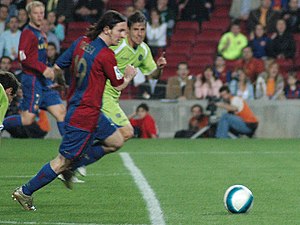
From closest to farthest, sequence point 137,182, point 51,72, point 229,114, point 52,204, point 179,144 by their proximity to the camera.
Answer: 1. point 52,204
2. point 137,182
3. point 51,72
4. point 179,144
5. point 229,114

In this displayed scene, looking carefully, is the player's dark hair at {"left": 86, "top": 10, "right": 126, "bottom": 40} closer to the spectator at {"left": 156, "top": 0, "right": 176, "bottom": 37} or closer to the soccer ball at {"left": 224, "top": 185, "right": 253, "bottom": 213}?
the soccer ball at {"left": 224, "top": 185, "right": 253, "bottom": 213}

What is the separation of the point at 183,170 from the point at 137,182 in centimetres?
182

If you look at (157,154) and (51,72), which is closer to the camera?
(51,72)

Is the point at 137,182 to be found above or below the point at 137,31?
below

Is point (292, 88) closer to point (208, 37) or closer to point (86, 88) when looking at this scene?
point (208, 37)

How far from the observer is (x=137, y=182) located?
1192cm

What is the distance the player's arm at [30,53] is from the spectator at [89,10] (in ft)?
32.4

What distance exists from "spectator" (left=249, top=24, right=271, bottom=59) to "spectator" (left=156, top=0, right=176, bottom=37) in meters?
2.12

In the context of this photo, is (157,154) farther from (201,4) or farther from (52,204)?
(201,4)

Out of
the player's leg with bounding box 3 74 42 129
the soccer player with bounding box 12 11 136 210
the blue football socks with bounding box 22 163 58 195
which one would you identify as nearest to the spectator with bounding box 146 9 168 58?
the player's leg with bounding box 3 74 42 129

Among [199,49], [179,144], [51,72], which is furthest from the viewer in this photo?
[199,49]

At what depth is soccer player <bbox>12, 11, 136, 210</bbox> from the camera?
30.3ft

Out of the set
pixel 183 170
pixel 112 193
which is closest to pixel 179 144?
pixel 183 170

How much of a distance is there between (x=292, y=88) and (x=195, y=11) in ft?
14.5
